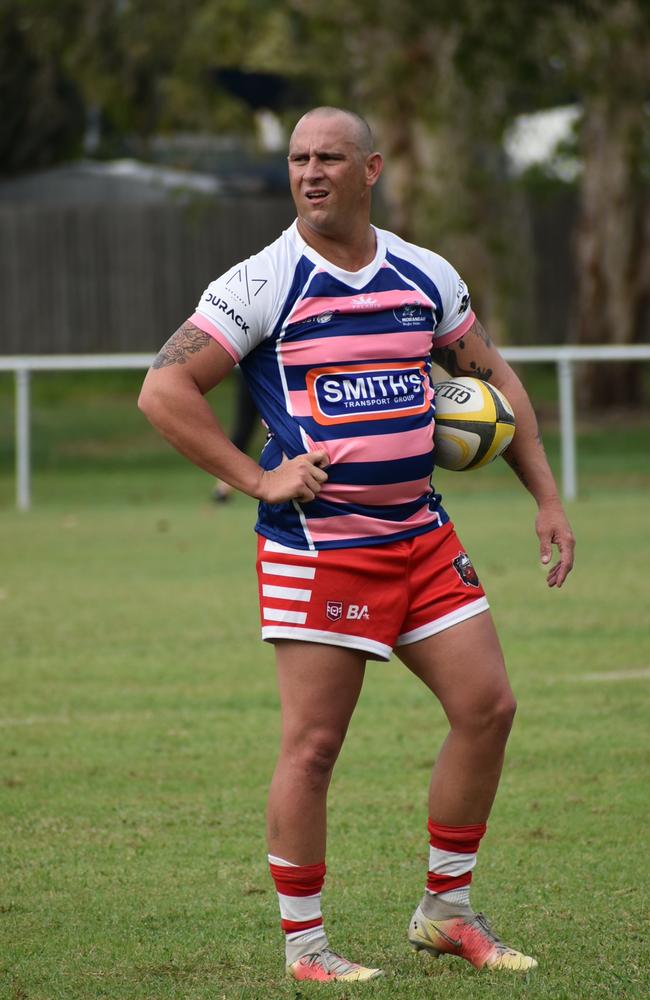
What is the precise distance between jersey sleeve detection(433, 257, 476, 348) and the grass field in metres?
1.72

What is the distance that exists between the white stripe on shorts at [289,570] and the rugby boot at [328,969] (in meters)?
0.99

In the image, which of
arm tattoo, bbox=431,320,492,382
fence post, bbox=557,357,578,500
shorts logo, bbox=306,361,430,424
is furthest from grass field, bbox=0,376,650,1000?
fence post, bbox=557,357,578,500

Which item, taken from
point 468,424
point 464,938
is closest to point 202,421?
point 468,424

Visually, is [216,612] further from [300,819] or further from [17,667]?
[300,819]

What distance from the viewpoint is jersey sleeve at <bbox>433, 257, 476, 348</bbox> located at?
467 cm

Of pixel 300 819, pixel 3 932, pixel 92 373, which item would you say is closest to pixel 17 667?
pixel 3 932

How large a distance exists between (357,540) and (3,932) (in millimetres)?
1583

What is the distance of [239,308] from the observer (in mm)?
4309

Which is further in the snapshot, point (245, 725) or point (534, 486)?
point (245, 725)

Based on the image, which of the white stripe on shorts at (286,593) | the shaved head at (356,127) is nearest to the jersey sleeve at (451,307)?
the shaved head at (356,127)

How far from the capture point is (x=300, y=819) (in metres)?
4.37

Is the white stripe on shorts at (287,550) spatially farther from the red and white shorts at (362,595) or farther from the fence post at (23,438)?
the fence post at (23,438)

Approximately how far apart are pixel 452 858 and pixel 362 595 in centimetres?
79

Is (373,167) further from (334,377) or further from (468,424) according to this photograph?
(468,424)
